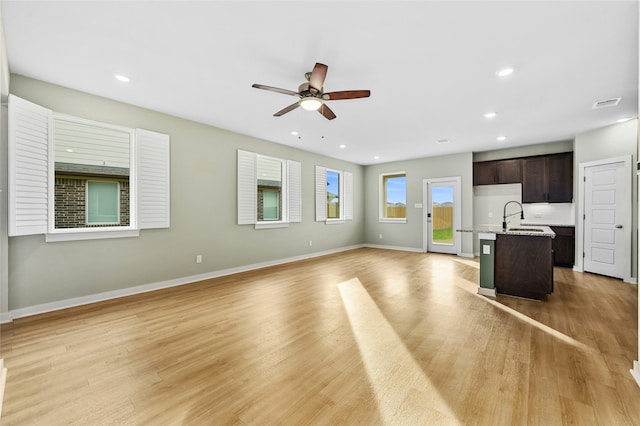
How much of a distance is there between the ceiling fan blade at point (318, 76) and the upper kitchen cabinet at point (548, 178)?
599cm

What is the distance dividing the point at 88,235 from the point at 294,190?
396 cm

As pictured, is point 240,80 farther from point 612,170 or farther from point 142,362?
point 612,170

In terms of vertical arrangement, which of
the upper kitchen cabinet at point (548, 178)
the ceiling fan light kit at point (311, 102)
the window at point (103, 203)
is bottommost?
the window at point (103, 203)

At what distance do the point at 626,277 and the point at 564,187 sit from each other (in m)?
2.09

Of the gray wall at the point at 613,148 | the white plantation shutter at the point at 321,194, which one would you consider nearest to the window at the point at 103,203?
the white plantation shutter at the point at 321,194

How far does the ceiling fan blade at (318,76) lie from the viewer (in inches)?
98.9

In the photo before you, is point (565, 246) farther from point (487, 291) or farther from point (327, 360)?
point (327, 360)

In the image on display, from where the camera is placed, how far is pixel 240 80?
322cm

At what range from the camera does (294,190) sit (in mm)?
6539

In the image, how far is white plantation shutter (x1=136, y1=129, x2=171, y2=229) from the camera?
398 cm

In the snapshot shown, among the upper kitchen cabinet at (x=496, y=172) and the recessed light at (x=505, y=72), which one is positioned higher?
the recessed light at (x=505, y=72)

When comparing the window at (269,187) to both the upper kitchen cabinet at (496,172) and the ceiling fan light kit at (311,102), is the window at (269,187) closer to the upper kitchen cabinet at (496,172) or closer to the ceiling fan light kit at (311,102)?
the ceiling fan light kit at (311,102)

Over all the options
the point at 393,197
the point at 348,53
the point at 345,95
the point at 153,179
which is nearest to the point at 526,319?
the point at 345,95

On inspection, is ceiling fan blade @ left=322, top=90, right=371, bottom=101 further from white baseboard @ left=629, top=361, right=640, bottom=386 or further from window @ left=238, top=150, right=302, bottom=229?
white baseboard @ left=629, top=361, right=640, bottom=386
